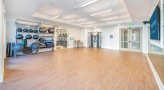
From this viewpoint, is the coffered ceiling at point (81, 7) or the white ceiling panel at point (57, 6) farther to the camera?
the white ceiling panel at point (57, 6)

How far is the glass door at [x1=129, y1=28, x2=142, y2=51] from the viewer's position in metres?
8.90

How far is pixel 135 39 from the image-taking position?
9.17 metres

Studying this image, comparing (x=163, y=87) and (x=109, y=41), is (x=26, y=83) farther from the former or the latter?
(x=109, y=41)

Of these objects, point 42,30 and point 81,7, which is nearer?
point 81,7

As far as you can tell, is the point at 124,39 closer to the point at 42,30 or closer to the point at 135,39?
the point at 135,39

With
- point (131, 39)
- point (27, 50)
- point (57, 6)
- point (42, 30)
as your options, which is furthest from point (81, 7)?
point (131, 39)

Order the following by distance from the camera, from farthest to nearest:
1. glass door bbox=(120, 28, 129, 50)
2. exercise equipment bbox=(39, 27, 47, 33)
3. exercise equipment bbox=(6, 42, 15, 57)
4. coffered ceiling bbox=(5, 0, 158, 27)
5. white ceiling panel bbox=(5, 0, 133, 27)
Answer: glass door bbox=(120, 28, 129, 50) → exercise equipment bbox=(39, 27, 47, 33) → exercise equipment bbox=(6, 42, 15, 57) → white ceiling panel bbox=(5, 0, 133, 27) → coffered ceiling bbox=(5, 0, 158, 27)

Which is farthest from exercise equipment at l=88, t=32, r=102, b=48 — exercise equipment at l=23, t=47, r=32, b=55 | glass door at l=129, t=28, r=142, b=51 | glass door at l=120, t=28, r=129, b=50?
exercise equipment at l=23, t=47, r=32, b=55

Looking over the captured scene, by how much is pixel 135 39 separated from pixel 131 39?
0.35 metres

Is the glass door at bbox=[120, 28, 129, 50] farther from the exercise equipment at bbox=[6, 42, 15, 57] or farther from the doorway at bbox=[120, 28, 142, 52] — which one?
the exercise equipment at bbox=[6, 42, 15, 57]

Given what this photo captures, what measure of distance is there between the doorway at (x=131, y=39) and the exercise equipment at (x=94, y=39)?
3.01m

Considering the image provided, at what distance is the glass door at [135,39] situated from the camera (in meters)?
8.90

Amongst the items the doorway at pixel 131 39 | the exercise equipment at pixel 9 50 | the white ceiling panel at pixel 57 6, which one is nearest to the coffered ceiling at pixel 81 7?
the white ceiling panel at pixel 57 6

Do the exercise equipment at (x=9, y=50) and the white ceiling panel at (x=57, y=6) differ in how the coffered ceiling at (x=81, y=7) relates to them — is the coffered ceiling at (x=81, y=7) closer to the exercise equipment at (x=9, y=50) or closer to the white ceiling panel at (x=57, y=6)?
the white ceiling panel at (x=57, y=6)
